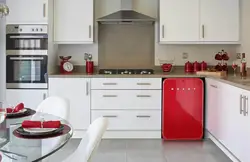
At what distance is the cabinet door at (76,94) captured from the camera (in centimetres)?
468

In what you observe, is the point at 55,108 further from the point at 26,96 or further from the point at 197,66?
the point at 197,66

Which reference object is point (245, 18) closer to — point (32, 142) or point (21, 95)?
point (21, 95)

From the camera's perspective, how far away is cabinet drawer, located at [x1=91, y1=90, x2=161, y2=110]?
4.70 metres

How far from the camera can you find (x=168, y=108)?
185 inches

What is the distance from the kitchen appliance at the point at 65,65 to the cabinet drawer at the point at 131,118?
83cm

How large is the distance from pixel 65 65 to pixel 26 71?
2.20 feet

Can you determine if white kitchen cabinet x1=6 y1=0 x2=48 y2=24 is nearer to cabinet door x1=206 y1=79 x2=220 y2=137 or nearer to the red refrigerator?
the red refrigerator

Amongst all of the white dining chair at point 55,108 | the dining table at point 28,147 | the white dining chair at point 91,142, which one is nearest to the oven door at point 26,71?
the white dining chair at point 55,108

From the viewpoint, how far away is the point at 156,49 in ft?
17.6

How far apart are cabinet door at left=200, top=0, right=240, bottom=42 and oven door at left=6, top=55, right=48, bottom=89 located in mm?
2374

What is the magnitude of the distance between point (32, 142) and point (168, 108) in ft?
9.48

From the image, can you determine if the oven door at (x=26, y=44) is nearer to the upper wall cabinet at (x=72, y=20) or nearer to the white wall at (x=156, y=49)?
the upper wall cabinet at (x=72, y=20)

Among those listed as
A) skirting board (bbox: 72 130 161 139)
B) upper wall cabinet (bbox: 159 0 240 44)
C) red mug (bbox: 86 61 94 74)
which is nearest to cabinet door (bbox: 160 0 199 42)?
upper wall cabinet (bbox: 159 0 240 44)

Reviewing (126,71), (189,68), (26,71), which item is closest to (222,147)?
(189,68)
